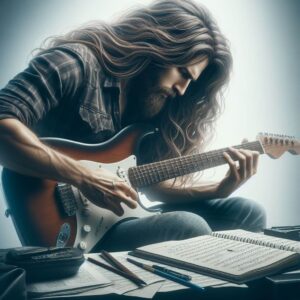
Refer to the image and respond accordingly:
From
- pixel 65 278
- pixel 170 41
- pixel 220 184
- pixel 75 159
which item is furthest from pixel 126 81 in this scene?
pixel 65 278

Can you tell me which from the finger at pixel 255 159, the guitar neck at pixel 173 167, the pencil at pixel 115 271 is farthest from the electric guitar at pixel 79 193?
the pencil at pixel 115 271

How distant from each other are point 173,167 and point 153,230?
0.22 m

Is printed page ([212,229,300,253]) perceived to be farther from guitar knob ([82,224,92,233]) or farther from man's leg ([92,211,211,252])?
guitar knob ([82,224,92,233])

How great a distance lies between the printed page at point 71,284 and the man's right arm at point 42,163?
0.36 m

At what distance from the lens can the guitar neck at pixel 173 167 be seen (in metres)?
1.11

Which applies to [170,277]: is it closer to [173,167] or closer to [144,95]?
[173,167]

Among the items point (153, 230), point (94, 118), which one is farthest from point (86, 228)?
point (94, 118)

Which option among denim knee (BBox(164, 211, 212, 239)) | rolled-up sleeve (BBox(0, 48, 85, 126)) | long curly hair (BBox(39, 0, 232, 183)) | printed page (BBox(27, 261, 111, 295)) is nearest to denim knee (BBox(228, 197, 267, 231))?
long curly hair (BBox(39, 0, 232, 183))

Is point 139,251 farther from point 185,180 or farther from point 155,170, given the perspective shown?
point 185,180

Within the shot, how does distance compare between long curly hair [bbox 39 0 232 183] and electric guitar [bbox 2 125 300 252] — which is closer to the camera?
electric guitar [bbox 2 125 300 252]

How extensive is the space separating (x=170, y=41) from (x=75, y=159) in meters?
0.43

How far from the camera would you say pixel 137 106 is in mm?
1222

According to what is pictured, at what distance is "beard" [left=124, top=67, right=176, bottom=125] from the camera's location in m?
1.20

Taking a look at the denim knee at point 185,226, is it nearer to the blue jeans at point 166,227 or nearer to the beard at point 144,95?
the blue jeans at point 166,227
